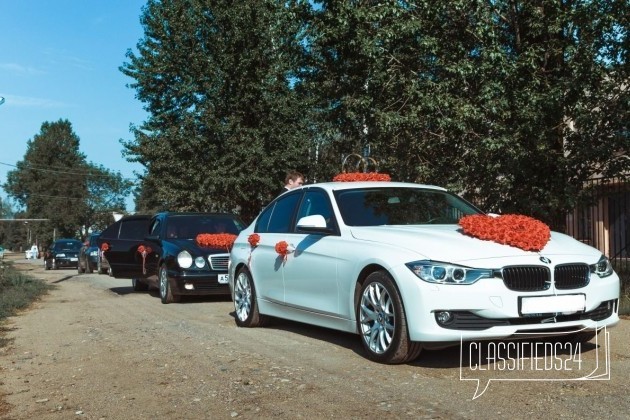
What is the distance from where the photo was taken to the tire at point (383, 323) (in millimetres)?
5598

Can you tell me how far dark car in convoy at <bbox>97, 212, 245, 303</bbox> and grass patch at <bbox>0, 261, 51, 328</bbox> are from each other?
177cm

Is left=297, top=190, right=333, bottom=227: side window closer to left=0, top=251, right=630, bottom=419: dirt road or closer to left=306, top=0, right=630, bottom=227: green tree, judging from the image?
left=0, top=251, right=630, bottom=419: dirt road

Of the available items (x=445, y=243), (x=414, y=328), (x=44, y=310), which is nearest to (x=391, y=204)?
(x=445, y=243)

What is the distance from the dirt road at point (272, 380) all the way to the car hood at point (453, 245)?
927 mm

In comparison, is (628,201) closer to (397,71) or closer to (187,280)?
(397,71)

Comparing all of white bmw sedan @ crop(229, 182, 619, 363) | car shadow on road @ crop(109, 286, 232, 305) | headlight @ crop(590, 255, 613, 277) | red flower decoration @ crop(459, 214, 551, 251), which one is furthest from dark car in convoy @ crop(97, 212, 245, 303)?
headlight @ crop(590, 255, 613, 277)

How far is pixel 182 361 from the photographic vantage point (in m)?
6.41

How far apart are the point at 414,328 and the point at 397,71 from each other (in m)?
6.95

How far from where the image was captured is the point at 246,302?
27.6 ft

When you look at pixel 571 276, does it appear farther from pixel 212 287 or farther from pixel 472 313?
pixel 212 287

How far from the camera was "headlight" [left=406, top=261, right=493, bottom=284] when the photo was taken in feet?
17.5

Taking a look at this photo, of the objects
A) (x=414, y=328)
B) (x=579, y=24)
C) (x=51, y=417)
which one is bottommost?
(x=51, y=417)

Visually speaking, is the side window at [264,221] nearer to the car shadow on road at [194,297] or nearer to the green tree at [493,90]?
the green tree at [493,90]

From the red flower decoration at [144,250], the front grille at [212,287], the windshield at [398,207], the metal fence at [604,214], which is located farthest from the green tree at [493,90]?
the red flower decoration at [144,250]
